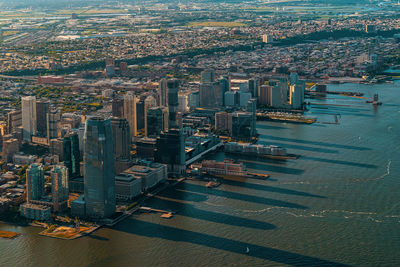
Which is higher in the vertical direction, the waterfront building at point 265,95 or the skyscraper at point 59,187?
the waterfront building at point 265,95

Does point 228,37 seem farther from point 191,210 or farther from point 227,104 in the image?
point 191,210

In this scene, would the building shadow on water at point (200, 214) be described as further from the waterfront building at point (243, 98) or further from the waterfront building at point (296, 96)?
the waterfront building at point (296, 96)

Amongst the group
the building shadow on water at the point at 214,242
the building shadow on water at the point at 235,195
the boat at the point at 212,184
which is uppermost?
the boat at the point at 212,184

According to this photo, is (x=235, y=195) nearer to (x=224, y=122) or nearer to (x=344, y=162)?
(x=344, y=162)

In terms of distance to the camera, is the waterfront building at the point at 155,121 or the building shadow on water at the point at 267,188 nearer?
the building shadow on water at the point at 267,188

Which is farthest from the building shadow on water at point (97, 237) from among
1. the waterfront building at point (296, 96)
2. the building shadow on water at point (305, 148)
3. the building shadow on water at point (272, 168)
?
the waterfront building at point (296, 96)

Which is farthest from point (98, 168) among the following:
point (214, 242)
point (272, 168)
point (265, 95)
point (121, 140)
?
point (265, 95)

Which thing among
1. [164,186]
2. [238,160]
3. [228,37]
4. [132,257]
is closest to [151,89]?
[238,160]
